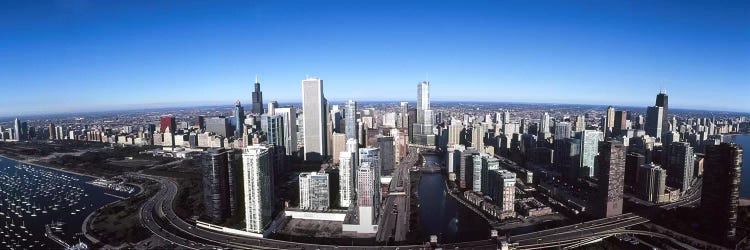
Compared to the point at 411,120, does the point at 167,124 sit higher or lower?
lower

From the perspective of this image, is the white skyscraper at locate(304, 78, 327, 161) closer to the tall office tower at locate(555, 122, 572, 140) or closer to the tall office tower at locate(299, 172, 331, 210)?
the tall office tower at locate(299, 172, 331, 210)

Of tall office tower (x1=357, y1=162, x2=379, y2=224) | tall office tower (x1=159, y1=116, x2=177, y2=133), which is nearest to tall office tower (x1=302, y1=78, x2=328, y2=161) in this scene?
tall office tower (x1=357, y1=162, x2=379, y2=224)

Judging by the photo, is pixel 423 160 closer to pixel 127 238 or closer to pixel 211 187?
pixel 211 187

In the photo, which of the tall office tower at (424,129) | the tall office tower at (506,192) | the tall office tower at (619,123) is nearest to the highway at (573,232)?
the tall office tower at (506,192)

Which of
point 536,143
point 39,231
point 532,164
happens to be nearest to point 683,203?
point 532,164

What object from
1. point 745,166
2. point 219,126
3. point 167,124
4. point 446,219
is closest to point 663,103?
point 745,166

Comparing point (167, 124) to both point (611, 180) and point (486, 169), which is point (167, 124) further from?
point (611, 180)
